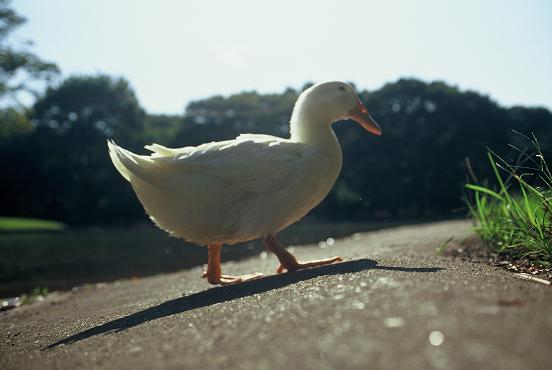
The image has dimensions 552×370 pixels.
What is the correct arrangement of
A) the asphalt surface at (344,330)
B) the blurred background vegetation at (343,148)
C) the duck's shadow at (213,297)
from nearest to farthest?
the asphalt surface at (344,330) < the duck's shadow at (213,297) < the blurred background vegetation at (343,148)

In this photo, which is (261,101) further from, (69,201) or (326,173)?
(326,173)

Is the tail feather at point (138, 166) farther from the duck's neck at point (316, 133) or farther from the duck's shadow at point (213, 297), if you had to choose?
the duck's neck at point (316, 133)

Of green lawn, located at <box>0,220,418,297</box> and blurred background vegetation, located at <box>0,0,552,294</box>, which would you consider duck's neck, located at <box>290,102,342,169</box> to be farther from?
blurred background vegetation, located at <box>0,0,552,294</box>

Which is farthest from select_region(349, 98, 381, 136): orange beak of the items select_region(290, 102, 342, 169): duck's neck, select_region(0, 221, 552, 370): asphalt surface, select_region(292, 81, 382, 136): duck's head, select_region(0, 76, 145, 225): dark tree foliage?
select_region(0, 76, 145, 225): dark tree foliage

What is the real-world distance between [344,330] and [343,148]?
35229mm

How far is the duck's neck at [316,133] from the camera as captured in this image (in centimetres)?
436

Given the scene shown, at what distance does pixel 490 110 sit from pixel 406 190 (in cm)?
935

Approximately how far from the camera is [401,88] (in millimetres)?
38812

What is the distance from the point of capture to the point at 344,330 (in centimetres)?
186

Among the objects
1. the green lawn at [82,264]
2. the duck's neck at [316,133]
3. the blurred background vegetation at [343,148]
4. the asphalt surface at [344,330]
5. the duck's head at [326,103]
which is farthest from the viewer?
the blurred background vegetation at [343,148]

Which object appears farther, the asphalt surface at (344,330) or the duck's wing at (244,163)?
the duck's wing at (244,163)

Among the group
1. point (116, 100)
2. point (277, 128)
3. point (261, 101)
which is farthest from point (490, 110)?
point (116, 100)

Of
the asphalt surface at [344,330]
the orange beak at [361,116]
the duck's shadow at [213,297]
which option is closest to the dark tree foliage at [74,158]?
the orange beak at [361,116]

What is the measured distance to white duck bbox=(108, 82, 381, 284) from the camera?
3912 mm
